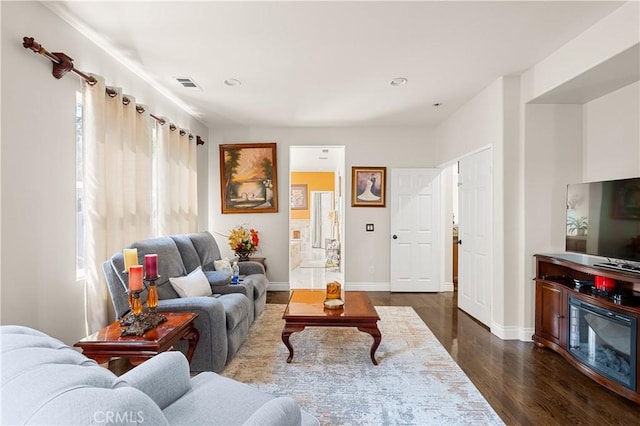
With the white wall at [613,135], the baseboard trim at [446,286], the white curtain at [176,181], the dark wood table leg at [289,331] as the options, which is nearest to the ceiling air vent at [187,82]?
the white curtain at [176,181]

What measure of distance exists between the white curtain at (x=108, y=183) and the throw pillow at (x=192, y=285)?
56 centimetres

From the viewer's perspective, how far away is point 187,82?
11.6 ft

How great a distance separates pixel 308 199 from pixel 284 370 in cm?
777

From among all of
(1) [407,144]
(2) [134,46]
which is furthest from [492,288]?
(2) [134,46]

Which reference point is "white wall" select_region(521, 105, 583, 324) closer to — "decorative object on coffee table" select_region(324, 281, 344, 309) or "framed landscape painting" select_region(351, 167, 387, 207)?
"decorative object on coffee table" select_region(324, 281, 344, 309)

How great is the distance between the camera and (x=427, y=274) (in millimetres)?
5352

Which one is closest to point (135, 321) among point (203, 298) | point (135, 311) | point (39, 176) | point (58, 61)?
point (135, 311)

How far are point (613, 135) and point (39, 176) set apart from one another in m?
4.88

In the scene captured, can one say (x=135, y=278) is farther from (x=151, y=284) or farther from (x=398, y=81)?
(x=398, y=81)

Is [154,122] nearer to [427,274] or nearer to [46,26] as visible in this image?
[46,26]

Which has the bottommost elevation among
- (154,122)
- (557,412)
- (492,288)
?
(557,412)

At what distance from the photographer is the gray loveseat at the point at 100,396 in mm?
695

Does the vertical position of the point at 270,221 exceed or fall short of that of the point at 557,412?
it exceeds it

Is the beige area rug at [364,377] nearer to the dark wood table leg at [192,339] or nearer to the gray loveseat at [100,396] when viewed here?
the dark wood table leg at [192,339]
